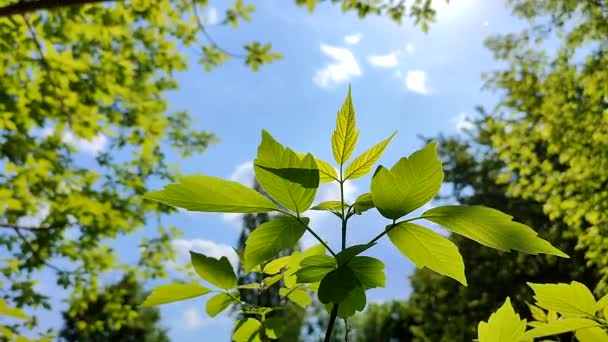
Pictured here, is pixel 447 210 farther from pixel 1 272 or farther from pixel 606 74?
pixel 606 74

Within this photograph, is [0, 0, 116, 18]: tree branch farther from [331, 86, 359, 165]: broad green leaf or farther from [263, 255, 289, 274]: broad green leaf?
[331, 86, 359, 165]: broad green leaf

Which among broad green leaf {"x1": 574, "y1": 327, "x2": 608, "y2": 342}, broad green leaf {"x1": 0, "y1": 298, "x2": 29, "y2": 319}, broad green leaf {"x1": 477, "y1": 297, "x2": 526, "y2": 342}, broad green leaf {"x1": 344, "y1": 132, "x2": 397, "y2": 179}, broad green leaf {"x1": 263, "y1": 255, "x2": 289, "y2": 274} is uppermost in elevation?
broad green leaf {"x1": 0, "y1": 298, "x2": 29, "y2": 319}

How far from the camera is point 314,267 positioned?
0.54 metres

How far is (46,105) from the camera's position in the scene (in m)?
6.13

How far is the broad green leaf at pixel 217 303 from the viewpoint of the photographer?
72cm

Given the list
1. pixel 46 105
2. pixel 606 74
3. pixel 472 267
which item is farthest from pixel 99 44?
pixel 472 267

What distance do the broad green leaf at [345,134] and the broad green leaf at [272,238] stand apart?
9 centimetres

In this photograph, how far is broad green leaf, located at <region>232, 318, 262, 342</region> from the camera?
0.75m

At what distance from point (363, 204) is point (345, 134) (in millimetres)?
86

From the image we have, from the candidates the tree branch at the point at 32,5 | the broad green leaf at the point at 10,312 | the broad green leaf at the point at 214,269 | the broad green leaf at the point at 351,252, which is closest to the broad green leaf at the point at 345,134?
the broad green leaf at the point at 351,252

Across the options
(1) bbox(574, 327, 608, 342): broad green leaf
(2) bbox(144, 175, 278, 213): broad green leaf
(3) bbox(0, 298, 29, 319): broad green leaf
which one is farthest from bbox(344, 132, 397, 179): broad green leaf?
(3) bbox(0, 298, 29, 319): broad green leaf

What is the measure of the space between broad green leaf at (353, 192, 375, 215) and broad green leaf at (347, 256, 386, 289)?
0.07 meters

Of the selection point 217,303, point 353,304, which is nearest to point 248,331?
point 217,303

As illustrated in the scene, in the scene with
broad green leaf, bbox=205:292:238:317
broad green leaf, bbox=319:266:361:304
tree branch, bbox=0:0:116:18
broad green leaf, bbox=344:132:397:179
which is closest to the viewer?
broad green leaf, bbox=319:266:361:304
